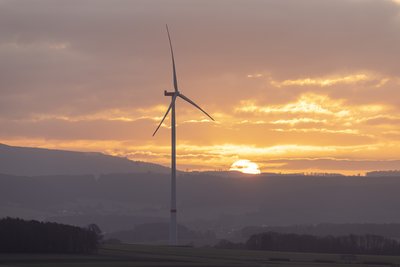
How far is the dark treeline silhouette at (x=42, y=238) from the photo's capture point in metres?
145

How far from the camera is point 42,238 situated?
14975cm

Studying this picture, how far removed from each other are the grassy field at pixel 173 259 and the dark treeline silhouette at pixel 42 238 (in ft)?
11.7

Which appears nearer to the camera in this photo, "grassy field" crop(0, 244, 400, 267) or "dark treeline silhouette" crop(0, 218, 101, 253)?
"grassy field" crop(0, 244, 400, 267)

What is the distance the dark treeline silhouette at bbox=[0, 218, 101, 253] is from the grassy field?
141 inches

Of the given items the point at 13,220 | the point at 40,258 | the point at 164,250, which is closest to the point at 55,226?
the point at 13,220

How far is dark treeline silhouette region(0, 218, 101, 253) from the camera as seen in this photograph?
5709 inches

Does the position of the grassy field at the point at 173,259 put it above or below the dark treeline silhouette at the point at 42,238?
below

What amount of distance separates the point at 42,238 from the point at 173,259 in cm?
2711

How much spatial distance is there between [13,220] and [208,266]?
49573 millimetres

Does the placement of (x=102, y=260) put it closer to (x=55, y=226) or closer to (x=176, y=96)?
(x=55, y=226)

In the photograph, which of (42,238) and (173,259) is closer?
(173,259)

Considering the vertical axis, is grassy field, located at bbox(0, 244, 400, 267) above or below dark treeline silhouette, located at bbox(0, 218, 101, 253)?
below

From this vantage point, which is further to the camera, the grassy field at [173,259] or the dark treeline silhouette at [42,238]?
the dark treeline silhouette at [42,238]

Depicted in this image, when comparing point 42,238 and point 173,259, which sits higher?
point 42,238
